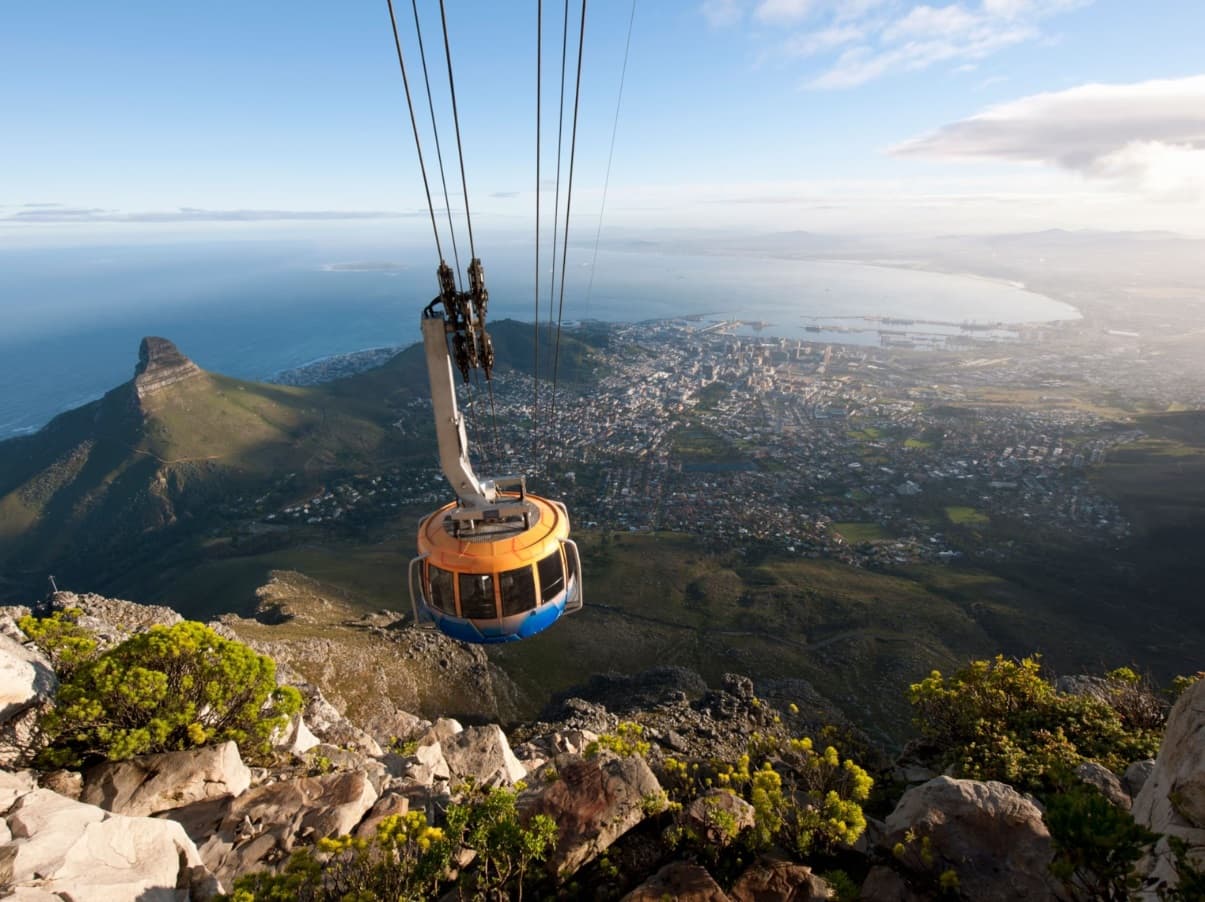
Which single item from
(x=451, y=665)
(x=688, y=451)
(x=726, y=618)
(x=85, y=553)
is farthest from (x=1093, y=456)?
A: (x=85, y=553)

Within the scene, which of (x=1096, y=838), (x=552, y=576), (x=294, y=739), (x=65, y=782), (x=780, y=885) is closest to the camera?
(x=1096, y=838)

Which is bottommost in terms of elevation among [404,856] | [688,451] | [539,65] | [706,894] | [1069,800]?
[688,451]

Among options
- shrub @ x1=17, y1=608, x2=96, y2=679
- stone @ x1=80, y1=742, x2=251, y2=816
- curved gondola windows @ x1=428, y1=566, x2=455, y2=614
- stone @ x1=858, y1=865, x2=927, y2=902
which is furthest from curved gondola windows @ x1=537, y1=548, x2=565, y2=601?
shrub @ x1=17, y1=608, x2=96, y2=679

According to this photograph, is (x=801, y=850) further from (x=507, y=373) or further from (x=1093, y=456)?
(x=507, y=373)

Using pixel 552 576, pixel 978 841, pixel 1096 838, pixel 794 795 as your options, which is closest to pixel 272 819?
pixel 552 576

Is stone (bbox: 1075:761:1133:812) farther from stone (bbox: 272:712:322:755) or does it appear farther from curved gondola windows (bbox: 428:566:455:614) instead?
stone (bbox: 272:712:322:755)

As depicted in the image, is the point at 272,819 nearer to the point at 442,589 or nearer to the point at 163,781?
the point at 163,781
